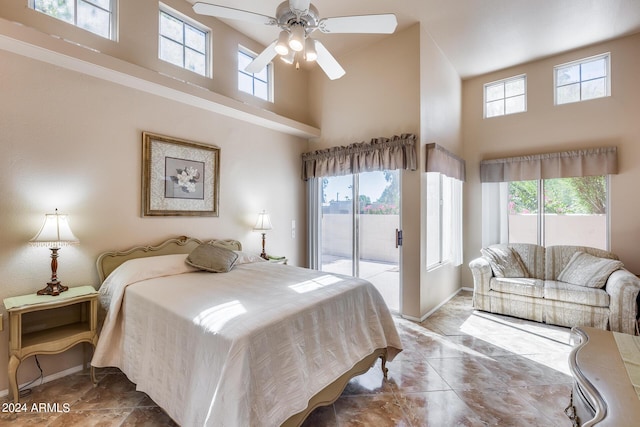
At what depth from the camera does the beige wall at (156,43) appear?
94.6 inches

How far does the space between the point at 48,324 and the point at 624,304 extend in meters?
5.44

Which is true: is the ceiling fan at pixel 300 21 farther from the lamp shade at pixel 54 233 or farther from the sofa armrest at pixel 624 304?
the sofa armrest at pixel 624 304

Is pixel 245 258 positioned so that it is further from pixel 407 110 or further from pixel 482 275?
pixel 482 275

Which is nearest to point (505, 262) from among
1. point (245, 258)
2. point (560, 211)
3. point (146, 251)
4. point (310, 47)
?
point (560, 211)

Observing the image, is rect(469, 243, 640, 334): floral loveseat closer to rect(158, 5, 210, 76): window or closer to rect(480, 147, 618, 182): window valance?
rect(480, 147, 618, 182): window valance

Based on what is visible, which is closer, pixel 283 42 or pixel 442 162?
pixel 283 42

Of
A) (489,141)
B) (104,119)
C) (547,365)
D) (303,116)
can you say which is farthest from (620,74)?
(104,119)

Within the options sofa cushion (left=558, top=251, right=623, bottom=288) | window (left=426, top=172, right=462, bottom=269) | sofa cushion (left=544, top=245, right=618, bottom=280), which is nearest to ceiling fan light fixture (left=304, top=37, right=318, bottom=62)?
window (left=426, top=172, right=462, bottom=269)

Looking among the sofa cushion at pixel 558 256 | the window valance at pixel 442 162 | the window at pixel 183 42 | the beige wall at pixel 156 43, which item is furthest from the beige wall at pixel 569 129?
the window at pixel 183 42

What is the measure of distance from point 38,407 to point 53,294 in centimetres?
78

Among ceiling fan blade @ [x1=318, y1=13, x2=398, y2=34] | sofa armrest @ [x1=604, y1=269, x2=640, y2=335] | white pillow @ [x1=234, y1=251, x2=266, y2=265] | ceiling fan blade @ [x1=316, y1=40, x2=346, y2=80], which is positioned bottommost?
sofa armrest @ [x1=604, y1=269, x2=640, y2=335]

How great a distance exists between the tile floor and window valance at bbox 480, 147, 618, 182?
232cm

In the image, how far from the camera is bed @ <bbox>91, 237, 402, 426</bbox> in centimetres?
139

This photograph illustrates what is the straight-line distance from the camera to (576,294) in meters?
3.28
